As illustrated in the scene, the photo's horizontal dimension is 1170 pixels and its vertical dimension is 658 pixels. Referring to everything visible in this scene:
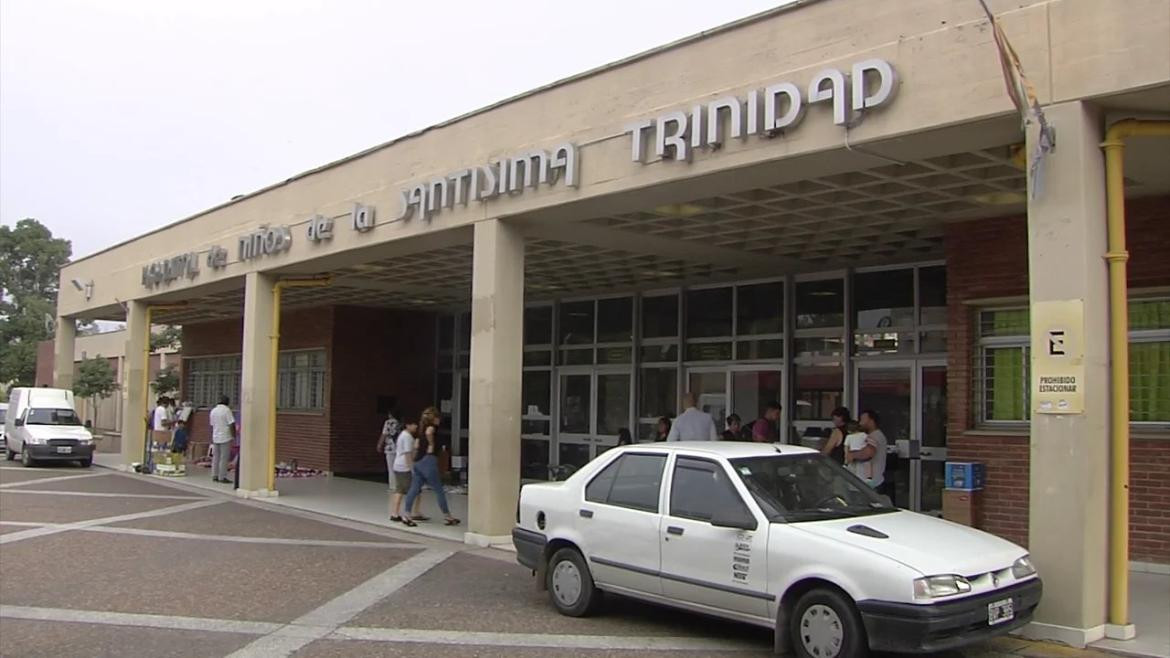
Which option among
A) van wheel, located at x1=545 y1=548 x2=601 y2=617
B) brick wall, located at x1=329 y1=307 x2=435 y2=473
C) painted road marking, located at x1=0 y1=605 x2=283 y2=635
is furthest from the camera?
brick wall, located at x1=329 y1=307 x2=435 y2=473

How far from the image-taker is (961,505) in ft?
33.0

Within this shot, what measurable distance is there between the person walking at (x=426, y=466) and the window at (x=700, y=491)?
19.6 ft

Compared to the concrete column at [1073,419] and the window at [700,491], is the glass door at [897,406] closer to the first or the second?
the concrete column at [1073,419]

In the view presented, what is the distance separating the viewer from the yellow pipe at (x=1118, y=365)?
677 cm

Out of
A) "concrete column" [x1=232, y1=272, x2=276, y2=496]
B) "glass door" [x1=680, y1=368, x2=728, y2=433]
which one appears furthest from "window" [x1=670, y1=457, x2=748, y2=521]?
"concrete column" [x1=232, y1=272, x2=276, y2=496]

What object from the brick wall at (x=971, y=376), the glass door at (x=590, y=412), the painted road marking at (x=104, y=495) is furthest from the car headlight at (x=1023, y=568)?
the painted road marking at (x=104, y=495)

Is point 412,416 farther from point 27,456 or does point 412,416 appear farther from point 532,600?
point 532,600

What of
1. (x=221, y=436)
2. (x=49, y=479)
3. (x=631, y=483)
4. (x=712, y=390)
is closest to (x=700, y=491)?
(x=631, y=483)

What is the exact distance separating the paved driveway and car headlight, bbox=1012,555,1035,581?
577 millimetres

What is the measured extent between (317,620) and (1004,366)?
7572mm

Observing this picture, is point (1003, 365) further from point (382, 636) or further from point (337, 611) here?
point (337, 611)

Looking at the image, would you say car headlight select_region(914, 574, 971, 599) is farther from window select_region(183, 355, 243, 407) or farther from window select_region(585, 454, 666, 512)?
window select_region(183, 355, 243, 407)

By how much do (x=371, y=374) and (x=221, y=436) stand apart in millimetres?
4090

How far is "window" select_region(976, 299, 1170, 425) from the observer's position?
9.49m
